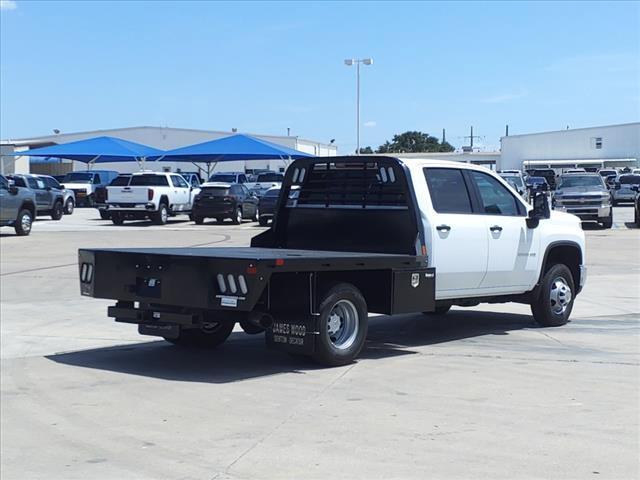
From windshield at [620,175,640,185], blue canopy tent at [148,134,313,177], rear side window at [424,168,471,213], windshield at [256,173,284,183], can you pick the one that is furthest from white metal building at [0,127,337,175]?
rear side window at [424,168,471,213]

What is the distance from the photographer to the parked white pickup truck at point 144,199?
123ft

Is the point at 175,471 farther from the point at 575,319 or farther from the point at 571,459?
Answer: the point at 575,319

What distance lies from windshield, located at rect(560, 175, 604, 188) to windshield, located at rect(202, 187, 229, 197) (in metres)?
12.8

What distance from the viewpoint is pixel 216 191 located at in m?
37.7

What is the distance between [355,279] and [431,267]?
84 centimetres

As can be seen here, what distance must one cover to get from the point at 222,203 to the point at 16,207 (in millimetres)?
9861

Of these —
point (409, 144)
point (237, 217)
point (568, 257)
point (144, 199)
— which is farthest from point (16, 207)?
point (409, 144)

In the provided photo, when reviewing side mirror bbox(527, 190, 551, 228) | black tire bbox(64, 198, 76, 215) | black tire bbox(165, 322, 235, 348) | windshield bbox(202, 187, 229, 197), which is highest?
windshield bbox(202, 187, 229, 197)

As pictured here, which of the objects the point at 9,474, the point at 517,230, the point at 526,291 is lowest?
the point at 9,474

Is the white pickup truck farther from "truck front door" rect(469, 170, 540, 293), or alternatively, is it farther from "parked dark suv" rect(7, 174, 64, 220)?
"parked dark suv" rect(7, 174, 64, 220)

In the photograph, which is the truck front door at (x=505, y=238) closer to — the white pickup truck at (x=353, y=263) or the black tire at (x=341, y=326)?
the white pickup truck at (x=353, y=263)

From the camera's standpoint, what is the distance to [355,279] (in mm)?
9703

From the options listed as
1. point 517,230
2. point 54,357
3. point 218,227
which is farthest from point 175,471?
point 218,227

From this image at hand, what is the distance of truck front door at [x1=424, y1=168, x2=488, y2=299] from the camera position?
1016 cm
